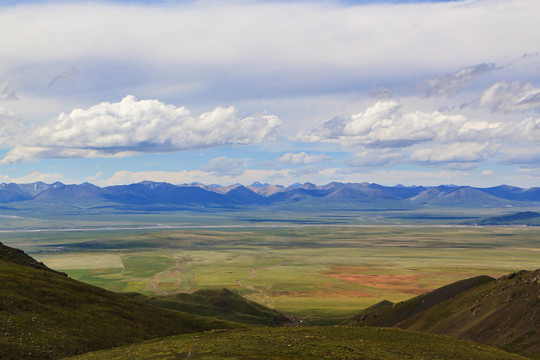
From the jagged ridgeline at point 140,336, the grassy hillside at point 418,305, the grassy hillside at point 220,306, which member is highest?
the jagged ridgeline at point 140,336

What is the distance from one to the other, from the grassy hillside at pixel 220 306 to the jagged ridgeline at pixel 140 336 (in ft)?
142

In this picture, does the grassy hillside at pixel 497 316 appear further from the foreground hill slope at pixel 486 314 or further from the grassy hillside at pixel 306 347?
the grassy hillside at pixel 306 347

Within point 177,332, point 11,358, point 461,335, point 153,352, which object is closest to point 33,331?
point 11,358

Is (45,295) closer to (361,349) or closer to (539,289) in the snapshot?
(361,349)

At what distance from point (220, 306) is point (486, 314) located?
296ft

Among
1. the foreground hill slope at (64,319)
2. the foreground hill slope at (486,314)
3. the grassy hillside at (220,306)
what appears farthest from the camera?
the grassy hillside at (220,306)

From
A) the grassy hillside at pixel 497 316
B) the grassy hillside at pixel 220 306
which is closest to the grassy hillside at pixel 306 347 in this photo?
the grassy hillside at pixel 497 316

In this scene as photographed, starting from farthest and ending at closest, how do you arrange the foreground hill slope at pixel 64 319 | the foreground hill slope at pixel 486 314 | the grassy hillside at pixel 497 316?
the foreground hill slope at pixel 486 314
the grassy hillside at pixel 497 316
the foreground hill slope at pixel 64 319

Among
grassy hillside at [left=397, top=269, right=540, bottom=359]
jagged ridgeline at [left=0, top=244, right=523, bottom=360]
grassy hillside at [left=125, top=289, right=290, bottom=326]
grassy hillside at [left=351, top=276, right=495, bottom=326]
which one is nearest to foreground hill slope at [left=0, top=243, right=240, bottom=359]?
jagged ridgeline at [left=0, top=244, right=523, bottom=360]

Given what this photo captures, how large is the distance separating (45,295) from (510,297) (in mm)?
81307

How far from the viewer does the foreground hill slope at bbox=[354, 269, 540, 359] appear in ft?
262

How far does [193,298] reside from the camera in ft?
538

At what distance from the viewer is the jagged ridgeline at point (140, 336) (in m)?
53.3

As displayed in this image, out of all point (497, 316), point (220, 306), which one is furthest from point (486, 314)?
point (220, 306)
